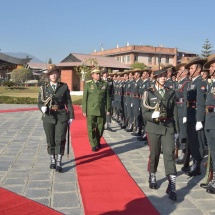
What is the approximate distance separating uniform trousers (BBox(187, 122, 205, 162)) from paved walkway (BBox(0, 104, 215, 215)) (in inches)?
16.3

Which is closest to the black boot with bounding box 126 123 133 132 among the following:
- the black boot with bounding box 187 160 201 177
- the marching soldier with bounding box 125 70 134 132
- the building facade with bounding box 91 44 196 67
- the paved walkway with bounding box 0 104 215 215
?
the marching soldier with bounding box 125 70 134 132

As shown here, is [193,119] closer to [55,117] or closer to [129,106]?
[55,117]

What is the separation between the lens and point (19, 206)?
4512 millimetres

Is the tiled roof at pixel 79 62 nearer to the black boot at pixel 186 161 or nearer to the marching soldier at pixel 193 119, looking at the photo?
the black boot at pixel 186 161

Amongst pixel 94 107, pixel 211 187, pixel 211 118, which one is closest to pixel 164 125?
pixel 211 118

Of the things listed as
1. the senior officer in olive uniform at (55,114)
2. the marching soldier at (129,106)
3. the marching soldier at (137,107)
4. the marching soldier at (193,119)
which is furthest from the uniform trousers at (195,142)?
the marching soldier at (129,106)

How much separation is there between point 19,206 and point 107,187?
1534 mm

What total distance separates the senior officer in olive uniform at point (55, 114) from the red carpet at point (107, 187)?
60cm

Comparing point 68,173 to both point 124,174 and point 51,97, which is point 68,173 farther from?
point 51,97

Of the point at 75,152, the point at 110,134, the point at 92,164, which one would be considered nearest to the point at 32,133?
the point at 110,134

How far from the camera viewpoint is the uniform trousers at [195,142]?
242 inches

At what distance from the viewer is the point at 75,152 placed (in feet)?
26.7

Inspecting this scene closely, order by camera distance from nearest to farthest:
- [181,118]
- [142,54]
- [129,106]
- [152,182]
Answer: [152,182]
[181,118]
[129,106]
[142,54]

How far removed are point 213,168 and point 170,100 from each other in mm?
1332
